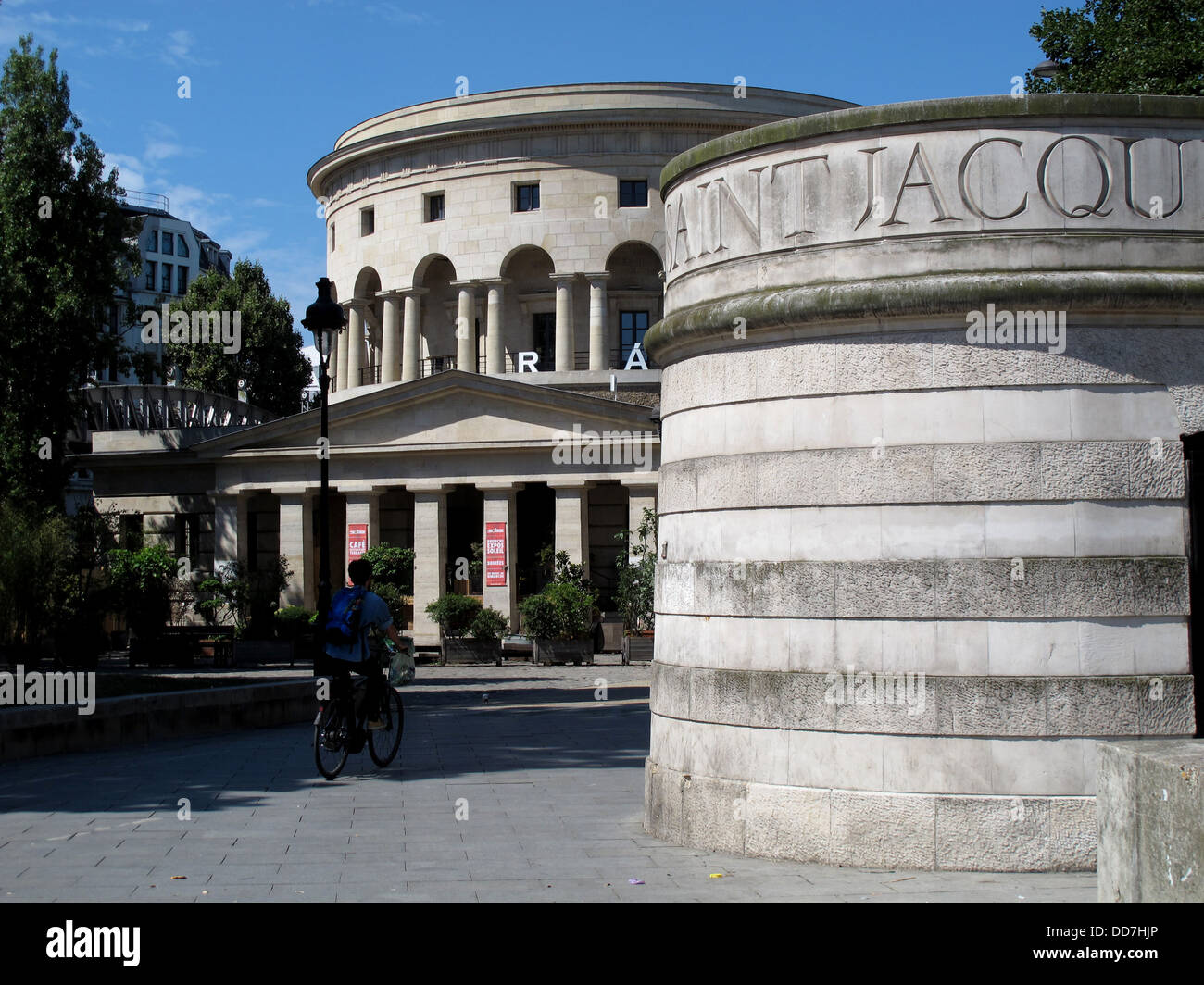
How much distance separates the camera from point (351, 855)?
8.41m

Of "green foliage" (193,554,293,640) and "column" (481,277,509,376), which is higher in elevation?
"column" (481,277,509,376)

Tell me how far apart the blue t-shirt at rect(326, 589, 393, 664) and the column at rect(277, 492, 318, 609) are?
30086 mm

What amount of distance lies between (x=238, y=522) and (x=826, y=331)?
37676mm

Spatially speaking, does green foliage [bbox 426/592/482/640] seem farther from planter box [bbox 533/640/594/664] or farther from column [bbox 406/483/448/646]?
column [bbox 406/483/448/646]

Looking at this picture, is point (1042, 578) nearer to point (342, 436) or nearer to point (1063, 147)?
point (1063, 147)

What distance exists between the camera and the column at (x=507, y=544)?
39.3 meters

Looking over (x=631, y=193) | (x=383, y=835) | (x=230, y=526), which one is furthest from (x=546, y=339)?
(x=383, y=835)

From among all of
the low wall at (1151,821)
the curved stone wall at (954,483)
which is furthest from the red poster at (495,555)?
the low wall at (1151,821)

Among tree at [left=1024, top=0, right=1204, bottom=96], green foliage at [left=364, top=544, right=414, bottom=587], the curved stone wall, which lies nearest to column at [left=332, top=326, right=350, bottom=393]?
green foliage at [left=364, top=544, right=414, bottom=587]

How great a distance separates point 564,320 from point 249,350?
22.6 meters

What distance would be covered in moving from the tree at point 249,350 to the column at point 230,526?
2196cm

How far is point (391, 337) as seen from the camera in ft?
172

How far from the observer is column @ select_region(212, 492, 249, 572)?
142 feet
